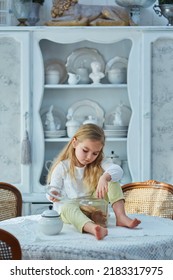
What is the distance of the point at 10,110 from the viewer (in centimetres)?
473

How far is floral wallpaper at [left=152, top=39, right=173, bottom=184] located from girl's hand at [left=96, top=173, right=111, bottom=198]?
1.70 meters

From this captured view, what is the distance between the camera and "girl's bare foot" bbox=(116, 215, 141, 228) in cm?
291

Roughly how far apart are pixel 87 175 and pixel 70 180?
74 mm

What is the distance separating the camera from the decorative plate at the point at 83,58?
4879 millimetres

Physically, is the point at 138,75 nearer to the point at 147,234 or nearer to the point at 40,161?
the point at 40,161

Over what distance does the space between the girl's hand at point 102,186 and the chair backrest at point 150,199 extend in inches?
25.5

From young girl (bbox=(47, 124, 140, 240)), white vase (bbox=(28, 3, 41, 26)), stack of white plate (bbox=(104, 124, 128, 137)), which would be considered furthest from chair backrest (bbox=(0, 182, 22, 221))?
white vase (bbox=(28, 3, 41, 26))

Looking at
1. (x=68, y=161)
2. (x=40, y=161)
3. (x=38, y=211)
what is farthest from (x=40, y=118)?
(x=68, y=161)

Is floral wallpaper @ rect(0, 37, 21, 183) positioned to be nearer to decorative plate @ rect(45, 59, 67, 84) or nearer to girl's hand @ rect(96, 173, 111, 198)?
decorative plate @ rect(45, 59, 67, 84)

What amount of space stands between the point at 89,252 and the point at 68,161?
69cm

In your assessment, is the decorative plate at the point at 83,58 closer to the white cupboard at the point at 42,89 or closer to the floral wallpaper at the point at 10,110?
the white cupboard at the point at 42,89

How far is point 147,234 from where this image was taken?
2.82 metres

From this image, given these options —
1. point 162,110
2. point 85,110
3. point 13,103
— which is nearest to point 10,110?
point 13,103

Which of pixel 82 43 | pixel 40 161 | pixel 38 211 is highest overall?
pixel 82 43
